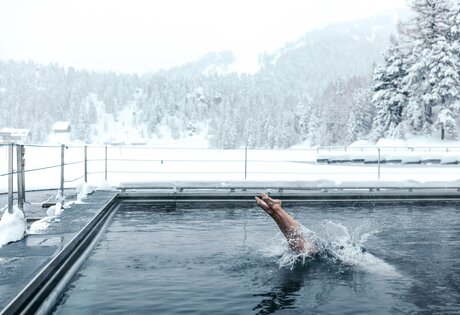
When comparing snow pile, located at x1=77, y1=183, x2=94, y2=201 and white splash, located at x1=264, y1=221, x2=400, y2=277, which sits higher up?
snow pile, located at x1=77, y1=183, x2=94, y2=201

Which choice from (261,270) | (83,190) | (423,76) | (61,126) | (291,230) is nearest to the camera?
(261,270)

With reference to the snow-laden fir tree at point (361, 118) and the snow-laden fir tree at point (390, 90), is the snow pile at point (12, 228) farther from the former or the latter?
the snow-laden fir tree at point (361, 118)

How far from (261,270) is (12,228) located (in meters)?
3.58

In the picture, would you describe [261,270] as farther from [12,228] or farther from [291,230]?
[12,228]

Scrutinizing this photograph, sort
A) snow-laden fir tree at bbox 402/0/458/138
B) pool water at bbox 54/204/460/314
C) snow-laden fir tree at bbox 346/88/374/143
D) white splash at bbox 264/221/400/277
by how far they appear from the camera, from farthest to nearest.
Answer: snow-laden fir tree at bbox 346/88/374/143
snow-laden fir tree at bbox 402/0/458/138
white splash at bbox 264/221/400/277
pool water at bbox 54/204/460/314

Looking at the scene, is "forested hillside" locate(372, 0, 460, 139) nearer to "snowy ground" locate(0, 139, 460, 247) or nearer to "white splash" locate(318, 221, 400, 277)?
"snowy ground" locate(0, 139, 460, 247)

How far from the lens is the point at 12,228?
23.3 ft

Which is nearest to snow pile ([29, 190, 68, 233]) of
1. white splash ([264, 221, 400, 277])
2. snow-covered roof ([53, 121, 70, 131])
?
white splash ([264, 221, 400, 277])

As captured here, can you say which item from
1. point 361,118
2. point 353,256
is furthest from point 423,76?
point 353,256

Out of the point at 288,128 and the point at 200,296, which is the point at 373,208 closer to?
the point at 200,296

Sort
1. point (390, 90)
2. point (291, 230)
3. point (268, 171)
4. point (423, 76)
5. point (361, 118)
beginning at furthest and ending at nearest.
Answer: point (361, 118)
point (390, 90)
point (423, 76)
point (268, 171)
point (291, 230)

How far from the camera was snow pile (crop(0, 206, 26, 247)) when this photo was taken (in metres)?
7.00

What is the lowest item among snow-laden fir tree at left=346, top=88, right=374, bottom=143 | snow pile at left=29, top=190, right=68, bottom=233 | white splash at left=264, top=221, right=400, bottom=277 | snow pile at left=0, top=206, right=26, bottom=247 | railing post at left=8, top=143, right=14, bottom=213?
white splash at left=264, top=221, right=400, bottom=277

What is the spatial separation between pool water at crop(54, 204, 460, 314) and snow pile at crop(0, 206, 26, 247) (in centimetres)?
105
